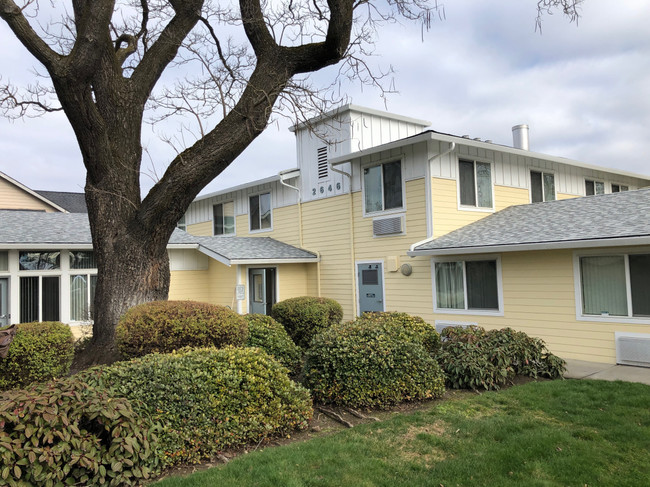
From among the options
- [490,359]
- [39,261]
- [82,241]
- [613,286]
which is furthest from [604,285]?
[39,261]

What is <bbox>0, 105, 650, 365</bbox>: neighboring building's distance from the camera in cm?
952

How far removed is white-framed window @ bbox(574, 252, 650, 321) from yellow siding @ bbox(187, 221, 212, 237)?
563 inches

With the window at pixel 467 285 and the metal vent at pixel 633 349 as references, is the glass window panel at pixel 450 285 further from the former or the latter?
the metal vent at pixel 633 349

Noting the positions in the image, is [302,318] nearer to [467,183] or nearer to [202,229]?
[467,183]

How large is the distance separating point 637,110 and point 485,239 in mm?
7451

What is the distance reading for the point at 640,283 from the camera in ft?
29.2

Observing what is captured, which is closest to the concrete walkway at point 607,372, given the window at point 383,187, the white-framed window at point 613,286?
the white-framed window at point 613,286

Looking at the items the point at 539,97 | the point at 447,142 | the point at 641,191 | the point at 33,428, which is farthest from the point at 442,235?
the point at 33,428

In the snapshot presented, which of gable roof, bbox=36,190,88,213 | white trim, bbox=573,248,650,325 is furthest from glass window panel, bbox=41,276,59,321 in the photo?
gable roof, bbox=36,190,88,213

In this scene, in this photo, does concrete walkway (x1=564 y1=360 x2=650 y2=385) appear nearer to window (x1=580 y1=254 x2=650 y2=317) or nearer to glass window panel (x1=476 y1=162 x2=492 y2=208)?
window (x1=580 y1=254 x2=650 y2=317)

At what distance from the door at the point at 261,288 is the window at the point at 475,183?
6357mm

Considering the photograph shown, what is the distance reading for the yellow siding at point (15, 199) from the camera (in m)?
22.5

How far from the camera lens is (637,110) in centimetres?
1411

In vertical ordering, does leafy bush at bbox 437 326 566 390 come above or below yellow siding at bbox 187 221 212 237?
below
